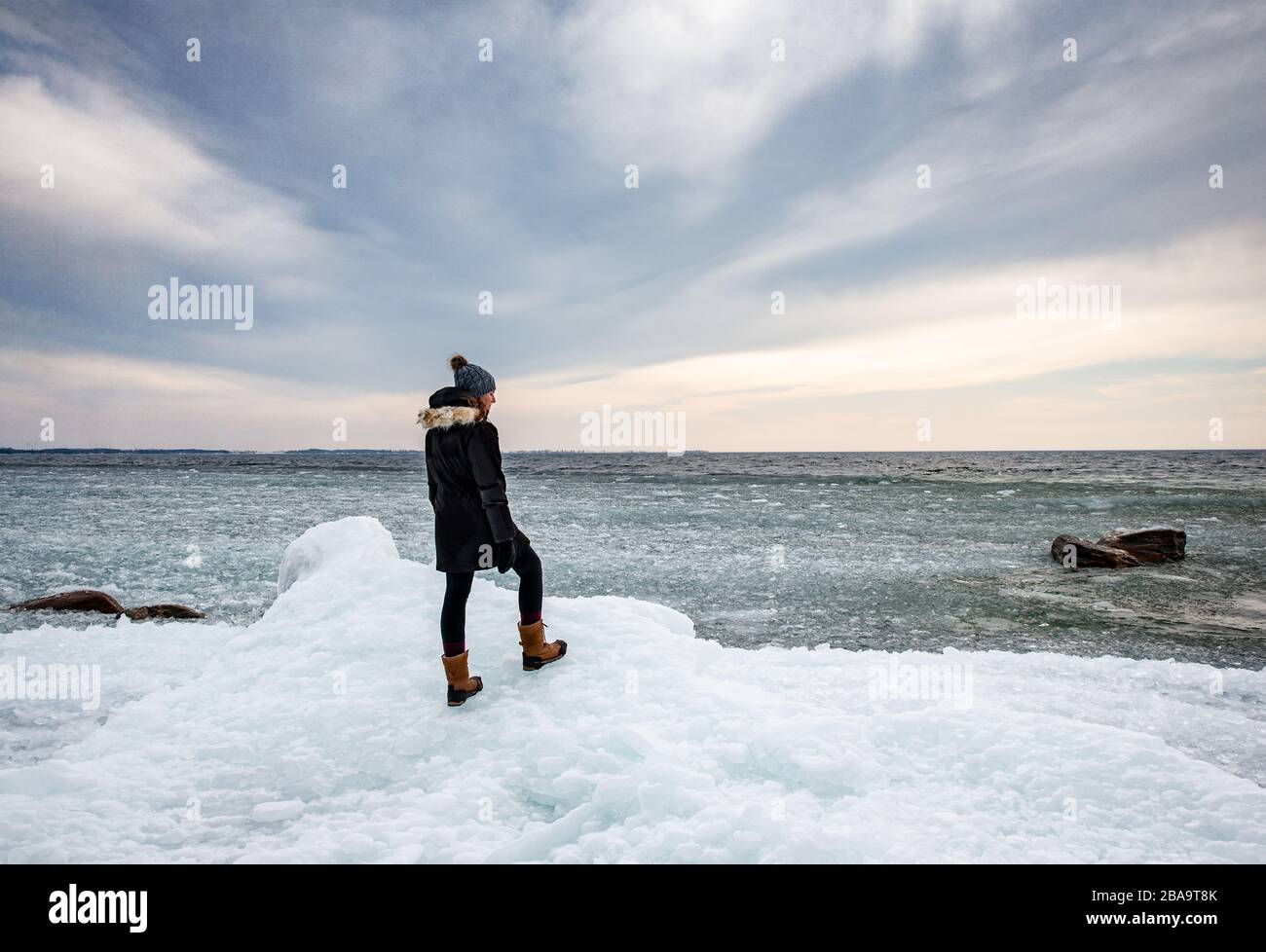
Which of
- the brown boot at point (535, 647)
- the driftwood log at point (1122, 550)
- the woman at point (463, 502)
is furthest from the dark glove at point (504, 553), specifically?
the driftwood log at point (1122, 550)

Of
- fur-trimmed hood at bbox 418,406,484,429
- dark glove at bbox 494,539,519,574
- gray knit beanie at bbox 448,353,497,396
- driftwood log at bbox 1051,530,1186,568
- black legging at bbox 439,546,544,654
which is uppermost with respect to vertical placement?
gray knit beanie at bbox 448,353,497,396

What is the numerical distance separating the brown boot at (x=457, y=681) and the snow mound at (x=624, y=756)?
4.9 inches

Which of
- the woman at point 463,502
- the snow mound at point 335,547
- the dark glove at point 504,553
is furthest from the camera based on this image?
the snow mound at point 335,547

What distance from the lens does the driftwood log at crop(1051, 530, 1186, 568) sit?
13.8 m

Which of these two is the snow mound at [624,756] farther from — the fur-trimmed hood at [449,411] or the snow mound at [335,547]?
the fur-trimmed hood at [449,411]

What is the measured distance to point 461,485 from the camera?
4.51 meters

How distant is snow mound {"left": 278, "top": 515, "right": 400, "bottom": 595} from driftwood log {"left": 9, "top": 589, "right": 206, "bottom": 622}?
2.36m

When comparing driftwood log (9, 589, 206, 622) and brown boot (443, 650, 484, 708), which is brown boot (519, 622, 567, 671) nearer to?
brown boot (443, 650, 484, 708)

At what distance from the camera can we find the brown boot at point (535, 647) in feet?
16.1

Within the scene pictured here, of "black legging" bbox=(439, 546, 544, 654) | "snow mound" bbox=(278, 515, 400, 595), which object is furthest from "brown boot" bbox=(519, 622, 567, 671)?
"snow mound" bbox=(278, 515, 400, 595)

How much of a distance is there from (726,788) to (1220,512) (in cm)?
3057

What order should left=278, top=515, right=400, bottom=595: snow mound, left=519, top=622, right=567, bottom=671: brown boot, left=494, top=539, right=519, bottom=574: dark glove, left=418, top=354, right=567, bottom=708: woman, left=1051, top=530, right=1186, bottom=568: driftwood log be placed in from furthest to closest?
left=1051, top=530, right=1186, bottom=568: driftwood log, left=278, top=515, right=400, bottom=595: snow mound, left=519, top=622, right=567, bottom=671: brown boot, left=494, top=539, right=519, bottom=574: dark glove, left=418, top=354, right=567, bottom=708: woman
